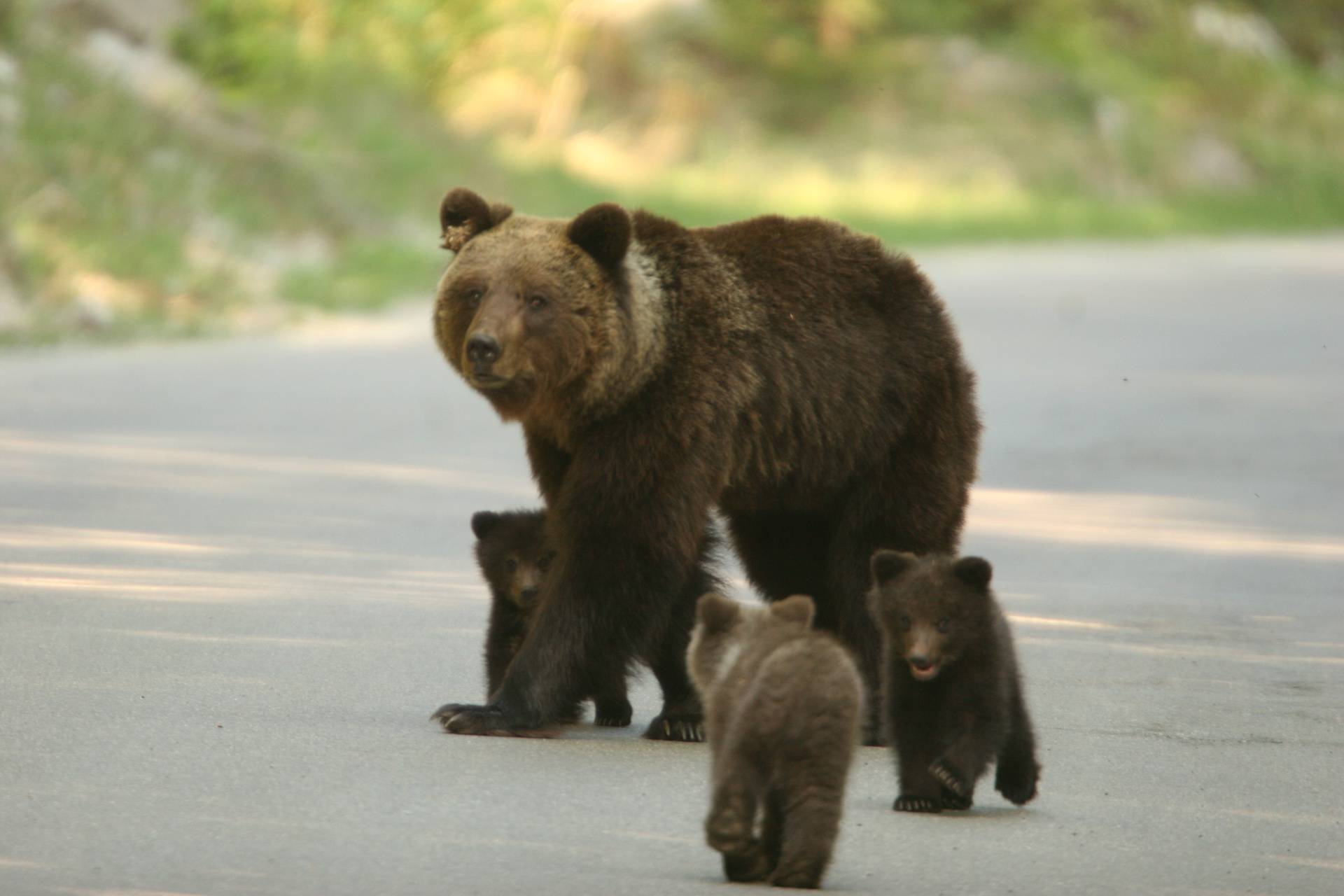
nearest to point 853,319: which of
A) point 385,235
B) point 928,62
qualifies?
point 385,235

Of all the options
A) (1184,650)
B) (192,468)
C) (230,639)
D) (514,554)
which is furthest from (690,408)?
(192,468)

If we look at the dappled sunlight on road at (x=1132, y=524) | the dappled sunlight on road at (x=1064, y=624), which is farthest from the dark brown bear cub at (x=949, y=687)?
the dappled sunlight on road at (x=1132, y=524)

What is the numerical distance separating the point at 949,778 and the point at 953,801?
0.28 feet

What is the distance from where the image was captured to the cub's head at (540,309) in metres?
7.04

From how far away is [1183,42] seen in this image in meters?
55.8

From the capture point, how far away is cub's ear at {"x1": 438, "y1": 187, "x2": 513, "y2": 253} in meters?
7.40

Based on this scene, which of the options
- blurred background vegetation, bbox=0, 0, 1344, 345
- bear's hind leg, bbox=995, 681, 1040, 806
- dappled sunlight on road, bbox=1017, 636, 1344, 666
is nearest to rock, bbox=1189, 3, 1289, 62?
blurred background vegetation, bbox=0, 0, 1344, 345

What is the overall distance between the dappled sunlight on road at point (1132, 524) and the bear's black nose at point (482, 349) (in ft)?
17.4

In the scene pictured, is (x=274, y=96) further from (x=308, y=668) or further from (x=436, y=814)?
(x=436, y=814)

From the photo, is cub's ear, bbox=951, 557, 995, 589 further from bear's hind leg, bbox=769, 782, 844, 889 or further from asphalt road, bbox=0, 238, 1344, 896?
bear's hind leg, bbox=769, 782, 844, 889

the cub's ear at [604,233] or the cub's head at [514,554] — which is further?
the cub's head at [514,554]

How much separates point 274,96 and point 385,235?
7.35 ft

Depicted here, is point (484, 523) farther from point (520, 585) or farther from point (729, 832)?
point (729, 832)

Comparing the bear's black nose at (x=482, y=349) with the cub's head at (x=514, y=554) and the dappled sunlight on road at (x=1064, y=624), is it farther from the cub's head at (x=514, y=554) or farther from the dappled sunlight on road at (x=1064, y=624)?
the dappled sunlight on road at (x=1064, y=624)
